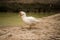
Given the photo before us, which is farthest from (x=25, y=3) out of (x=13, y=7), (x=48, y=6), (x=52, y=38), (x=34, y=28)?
(x=52, y=38)

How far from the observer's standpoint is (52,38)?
13.7 ft

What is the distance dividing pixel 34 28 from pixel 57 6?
5.66 m

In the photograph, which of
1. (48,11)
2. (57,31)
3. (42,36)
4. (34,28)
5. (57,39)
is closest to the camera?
(57,39)

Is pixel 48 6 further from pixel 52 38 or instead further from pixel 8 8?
pixel 52 38

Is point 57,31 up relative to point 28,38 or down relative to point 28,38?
up

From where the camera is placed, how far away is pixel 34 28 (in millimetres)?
5492

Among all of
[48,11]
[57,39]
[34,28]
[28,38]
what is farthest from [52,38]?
[48,11]

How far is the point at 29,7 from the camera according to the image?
11.0 metres

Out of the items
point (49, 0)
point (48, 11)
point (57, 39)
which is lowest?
point (57, 39)

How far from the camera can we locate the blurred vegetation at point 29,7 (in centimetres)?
1078

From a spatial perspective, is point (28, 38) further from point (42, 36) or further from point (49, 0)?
point (49, 0)

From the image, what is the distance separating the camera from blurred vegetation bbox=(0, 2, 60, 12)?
1078cm

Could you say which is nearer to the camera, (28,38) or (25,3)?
(28,38)

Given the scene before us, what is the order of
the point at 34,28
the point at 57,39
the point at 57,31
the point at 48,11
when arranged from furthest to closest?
the point at 48,11
the point at 34,28
the point at 57,31
the point at 57,39
